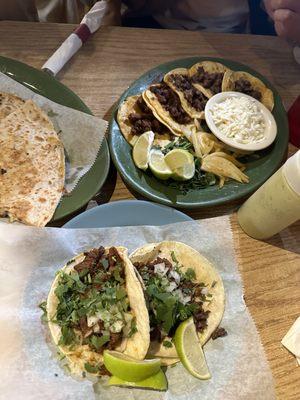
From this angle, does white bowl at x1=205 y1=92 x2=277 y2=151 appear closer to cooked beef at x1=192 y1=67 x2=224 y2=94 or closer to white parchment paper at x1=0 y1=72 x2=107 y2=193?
cooked beef at x1=192 y1=67 x2=224 y2=94

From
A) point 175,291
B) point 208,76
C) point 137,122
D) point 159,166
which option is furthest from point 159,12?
point 175,291

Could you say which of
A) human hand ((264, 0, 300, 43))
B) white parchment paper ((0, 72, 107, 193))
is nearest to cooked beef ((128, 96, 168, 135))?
white parchment paper ((0, 72, 107, 193))

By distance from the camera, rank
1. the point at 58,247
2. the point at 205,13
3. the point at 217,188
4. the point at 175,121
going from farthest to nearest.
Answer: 1. the point at 205,13
2. the point at 175,121
3. the point at 217,188
4. the point at 58,247

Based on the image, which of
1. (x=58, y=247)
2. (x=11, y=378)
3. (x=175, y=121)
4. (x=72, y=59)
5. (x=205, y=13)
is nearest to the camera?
(x=11, y=378)

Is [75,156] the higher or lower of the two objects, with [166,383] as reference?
higher

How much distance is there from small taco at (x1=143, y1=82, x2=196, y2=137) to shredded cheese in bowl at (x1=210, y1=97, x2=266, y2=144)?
138 millimetres

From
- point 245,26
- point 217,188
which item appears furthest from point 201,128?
point 245,26

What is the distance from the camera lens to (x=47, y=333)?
1.72 m

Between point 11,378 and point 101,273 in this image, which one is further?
point 101,273

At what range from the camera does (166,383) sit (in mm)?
1634

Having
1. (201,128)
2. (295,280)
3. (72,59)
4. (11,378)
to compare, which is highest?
(72,59)

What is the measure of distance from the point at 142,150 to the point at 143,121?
0.68 feet

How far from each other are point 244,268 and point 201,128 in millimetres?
747

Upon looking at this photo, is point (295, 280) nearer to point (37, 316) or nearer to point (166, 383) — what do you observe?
point (166, 383)
